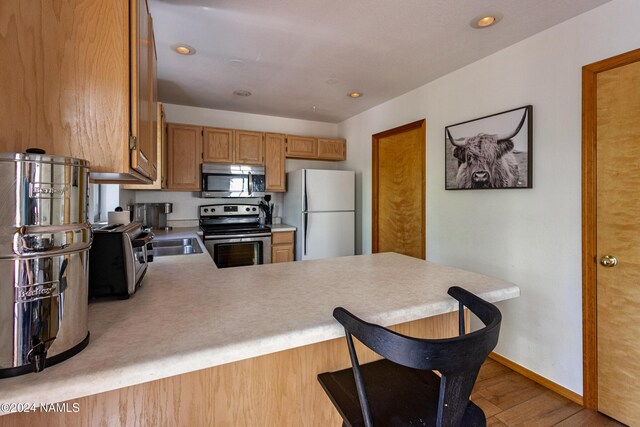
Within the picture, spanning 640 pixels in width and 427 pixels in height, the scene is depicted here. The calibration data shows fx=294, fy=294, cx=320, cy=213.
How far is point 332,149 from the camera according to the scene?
14.2 feet

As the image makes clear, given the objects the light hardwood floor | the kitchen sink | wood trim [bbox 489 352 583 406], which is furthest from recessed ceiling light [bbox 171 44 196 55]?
wood trim [bbox 489 352 583 406]

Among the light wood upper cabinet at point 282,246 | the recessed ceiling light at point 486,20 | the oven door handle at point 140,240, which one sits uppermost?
the recessed ceiling light at point 486,20

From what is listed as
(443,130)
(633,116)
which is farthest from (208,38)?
(633,116)

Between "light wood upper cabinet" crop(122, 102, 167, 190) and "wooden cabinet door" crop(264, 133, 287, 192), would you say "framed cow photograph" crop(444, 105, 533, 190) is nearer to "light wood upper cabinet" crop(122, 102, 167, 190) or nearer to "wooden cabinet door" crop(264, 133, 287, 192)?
"wooden cabinet door" crop(264, 133, 287, 192)

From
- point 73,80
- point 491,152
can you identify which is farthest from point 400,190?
point 73,80

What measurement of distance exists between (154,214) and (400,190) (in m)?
2.99

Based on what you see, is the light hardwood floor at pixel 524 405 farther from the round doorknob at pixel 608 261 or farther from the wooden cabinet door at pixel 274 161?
the wooden cabinet door at pixel 274 161

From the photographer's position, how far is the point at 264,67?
262cm

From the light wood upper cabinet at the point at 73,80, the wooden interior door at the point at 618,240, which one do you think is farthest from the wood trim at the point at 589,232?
the light wood upper cabinet at the point at 73,80

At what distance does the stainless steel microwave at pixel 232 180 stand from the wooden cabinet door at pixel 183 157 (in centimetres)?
12

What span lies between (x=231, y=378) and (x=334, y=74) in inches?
103

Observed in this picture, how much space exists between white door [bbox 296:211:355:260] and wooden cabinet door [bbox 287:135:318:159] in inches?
38.2

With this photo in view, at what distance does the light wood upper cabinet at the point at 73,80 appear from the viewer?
28.3 inches

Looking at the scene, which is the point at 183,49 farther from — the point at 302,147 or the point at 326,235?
the point at 326,235
